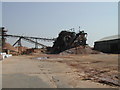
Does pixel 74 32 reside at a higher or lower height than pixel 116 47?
higher

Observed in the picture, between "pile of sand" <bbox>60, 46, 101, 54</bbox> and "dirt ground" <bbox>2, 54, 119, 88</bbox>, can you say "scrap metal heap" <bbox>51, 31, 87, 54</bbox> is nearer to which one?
"pile of sand" <bbox>60, 46, 101, 54</bbox>

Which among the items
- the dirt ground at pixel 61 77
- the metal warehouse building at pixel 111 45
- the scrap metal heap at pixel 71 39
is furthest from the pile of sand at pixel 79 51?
the dirt ground at pixel 61 77

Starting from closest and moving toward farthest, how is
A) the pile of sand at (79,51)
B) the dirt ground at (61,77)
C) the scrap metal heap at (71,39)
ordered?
1. the dirt ground at (61,77)
2. the pile of sand at (79,51)
3. the scrap metal heap at (71,39)

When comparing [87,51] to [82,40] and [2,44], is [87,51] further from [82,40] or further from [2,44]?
[2,44]

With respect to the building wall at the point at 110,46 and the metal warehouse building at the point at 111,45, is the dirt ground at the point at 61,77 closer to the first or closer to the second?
the metal warehouse building at the point at 111,45

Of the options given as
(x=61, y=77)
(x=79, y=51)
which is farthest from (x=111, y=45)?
(x=61, y=77)

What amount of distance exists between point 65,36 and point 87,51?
871cm

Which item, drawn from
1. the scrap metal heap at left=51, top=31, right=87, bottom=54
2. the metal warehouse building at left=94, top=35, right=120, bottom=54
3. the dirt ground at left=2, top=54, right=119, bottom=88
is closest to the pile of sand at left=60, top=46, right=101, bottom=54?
the scrap metal heap at left=51, top=31, right=87, bottom=54

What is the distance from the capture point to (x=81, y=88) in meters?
7.65

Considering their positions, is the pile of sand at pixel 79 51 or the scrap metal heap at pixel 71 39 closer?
the pile of sand at pixel 79 51

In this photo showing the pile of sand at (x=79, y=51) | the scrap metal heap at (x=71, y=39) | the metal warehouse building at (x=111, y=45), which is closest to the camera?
the pile of sand at (x=79, y=51)

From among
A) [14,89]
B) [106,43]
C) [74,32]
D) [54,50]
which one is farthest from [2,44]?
[14,89]

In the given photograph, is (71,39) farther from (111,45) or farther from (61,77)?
(61,77)

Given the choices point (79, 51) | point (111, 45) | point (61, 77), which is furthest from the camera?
point (111, 45)
